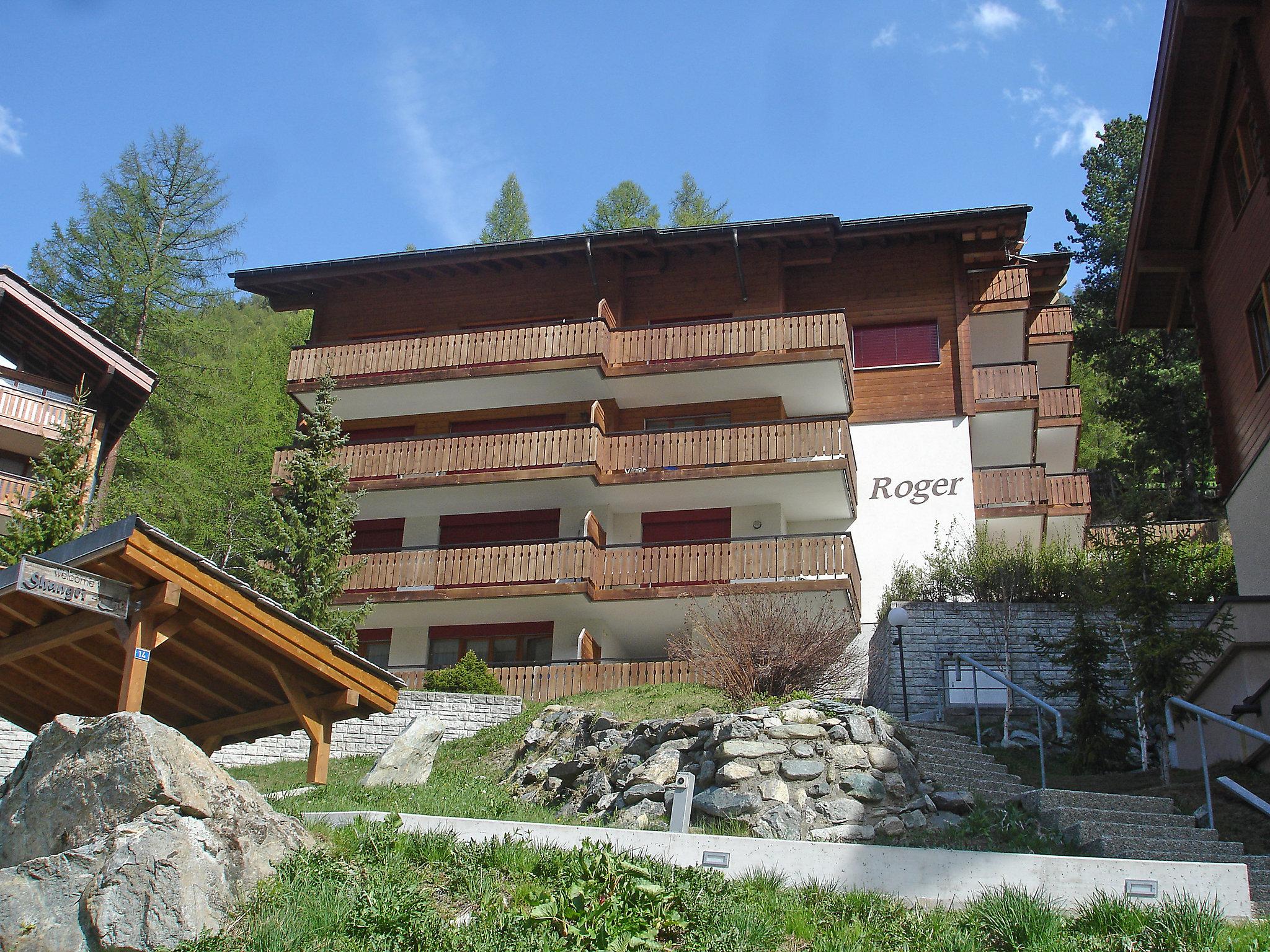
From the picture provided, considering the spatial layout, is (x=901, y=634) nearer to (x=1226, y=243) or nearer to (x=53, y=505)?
(x=1226, y=243)

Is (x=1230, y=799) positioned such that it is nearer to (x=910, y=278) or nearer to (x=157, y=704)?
(x=157, y=704)

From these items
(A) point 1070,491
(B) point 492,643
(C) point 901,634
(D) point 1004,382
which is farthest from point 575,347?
(A) point 1070,491

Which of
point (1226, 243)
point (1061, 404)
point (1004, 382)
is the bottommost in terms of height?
point (1226, 243)

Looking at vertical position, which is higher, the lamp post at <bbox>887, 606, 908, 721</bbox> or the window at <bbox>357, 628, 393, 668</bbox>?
the window at <bbox>357, 628, 393, 668</bbox>

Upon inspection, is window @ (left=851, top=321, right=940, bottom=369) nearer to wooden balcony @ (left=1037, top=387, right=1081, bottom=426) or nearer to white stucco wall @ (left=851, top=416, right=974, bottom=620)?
white stucco wall @ (left=851, top=416, right=974, bottom=620)

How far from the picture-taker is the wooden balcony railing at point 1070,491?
27.1 m

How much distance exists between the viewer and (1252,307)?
1798 cm

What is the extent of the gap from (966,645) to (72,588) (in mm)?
13653

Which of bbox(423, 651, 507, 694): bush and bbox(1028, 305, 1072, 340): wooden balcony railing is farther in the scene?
bbox(1028, 305, 1072, 340): wooden balcony railing

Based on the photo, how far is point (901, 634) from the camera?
19562mm

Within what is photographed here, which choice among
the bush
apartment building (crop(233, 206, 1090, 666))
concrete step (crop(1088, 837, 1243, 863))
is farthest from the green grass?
apartment building (crop(233, 206, 1090, 666))

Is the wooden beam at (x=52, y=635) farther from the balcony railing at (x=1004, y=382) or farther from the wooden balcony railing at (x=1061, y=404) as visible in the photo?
the wooden balcony railing at (x=1061, y=404)

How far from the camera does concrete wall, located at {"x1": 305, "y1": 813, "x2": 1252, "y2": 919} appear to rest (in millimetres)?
9539

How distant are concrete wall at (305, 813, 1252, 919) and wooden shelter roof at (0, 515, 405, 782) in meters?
1.64
